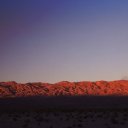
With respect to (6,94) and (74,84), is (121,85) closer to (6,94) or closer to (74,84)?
(74,84)

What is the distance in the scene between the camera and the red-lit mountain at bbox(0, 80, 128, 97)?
126250 mm

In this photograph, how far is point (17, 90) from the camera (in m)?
131

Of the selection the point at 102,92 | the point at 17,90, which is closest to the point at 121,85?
the point at 102,92

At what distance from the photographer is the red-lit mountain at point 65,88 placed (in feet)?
414

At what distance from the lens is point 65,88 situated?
13775cm

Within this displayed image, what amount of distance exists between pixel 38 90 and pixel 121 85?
98.4ft
